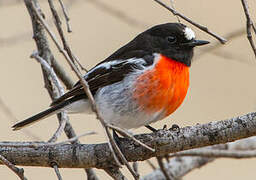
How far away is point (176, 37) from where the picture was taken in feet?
14.4

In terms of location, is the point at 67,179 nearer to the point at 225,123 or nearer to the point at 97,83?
the point at 97,83

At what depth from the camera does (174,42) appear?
4375 mm

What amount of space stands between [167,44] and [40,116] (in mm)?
1249

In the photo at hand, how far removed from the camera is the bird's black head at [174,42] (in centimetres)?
431

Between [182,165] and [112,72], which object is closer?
[112,72]

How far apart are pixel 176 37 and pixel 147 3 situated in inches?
133

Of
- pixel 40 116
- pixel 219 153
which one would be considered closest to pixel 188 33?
pixel 219 153

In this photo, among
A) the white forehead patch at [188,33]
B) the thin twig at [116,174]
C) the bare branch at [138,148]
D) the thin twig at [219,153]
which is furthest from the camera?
Answer: the white forehead patch at [188,33]

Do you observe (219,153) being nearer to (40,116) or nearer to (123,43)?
(40,116)

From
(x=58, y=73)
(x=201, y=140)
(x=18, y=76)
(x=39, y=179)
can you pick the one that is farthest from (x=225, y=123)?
(x=18, y=76)

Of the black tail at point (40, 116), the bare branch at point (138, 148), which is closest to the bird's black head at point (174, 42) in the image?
the black tail at point (40, 116)

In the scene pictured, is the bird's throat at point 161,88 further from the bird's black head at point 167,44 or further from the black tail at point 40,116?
the black tail at point 40,116

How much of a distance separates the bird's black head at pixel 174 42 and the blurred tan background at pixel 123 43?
81.4 inches

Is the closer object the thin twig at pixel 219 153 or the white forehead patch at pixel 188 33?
the thin twig at pixel 219 153
